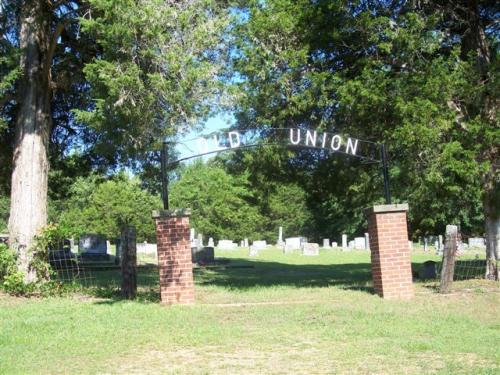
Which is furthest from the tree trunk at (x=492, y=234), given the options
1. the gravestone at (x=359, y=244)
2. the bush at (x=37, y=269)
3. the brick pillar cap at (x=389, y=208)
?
the gravestone at (x=359, y=244)

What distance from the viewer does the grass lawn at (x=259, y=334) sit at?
610 cm

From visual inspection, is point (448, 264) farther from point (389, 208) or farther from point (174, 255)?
point (174, 255)

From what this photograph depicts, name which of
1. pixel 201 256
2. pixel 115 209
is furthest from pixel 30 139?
pixel 115 209

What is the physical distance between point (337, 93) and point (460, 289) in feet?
15.3

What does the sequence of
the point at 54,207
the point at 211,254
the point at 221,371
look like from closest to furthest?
the point at 221,371 < the point at 211,254 < the point at 54,207

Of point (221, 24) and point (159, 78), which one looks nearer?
point (159, 78)

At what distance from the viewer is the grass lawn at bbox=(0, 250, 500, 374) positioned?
6.10 meters

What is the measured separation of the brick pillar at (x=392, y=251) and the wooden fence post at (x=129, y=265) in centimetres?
475

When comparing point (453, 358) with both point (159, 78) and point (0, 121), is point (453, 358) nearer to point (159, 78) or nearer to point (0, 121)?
point (159, 78)

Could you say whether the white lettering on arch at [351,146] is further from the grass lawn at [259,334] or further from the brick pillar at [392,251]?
the grass lawn at [259,334]

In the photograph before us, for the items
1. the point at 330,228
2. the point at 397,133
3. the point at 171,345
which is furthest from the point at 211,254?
the point at 330,228

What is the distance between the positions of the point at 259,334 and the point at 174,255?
3125mm

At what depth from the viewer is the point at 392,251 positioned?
10891mm

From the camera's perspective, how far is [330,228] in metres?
59.9
